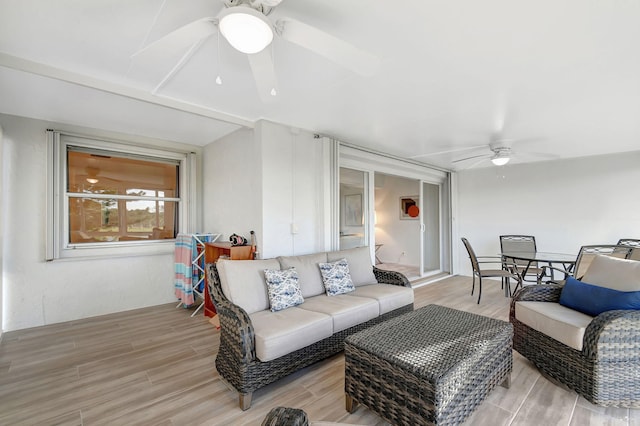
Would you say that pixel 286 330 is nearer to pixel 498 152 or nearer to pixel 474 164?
pixel 498 152

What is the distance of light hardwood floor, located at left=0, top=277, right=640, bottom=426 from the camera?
1.89 meters

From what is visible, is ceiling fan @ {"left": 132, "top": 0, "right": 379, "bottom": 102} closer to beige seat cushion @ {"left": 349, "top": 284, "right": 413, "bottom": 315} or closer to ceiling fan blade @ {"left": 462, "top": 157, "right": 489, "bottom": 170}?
beige seat cushion @ {"left": 349, "top": 284, "right": 413, "bottom": 315}

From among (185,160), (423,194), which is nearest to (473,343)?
(185,160)

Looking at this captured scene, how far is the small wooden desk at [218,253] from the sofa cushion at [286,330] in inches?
37.7

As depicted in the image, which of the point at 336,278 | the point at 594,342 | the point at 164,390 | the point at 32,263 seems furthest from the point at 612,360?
the point at 32,263

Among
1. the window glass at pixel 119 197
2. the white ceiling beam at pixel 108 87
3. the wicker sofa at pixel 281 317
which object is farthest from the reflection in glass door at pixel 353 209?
the window glass at pixel 119 197

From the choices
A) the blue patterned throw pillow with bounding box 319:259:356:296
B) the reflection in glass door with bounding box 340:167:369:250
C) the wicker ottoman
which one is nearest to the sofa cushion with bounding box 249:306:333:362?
the wicker ottoman

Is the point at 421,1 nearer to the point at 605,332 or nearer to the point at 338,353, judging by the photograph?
the point at 605,332

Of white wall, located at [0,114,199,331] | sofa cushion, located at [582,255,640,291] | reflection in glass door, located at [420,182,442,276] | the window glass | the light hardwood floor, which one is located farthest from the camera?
reflection in glass door, located at [420,182,442,276]

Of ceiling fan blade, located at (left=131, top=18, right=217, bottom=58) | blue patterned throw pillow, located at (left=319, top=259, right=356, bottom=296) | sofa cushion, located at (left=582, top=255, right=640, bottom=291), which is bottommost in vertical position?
blue patterned throw pillow, located at (left=319, top=259, right=356, bottom=296)

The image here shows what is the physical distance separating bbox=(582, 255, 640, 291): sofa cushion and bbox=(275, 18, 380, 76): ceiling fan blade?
2563mm

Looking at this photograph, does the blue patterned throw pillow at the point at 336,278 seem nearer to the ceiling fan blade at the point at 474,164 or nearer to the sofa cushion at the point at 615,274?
the sofa cushion at the point at 615,274

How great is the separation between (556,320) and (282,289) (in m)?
2.19

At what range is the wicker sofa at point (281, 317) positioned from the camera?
2037 mm
